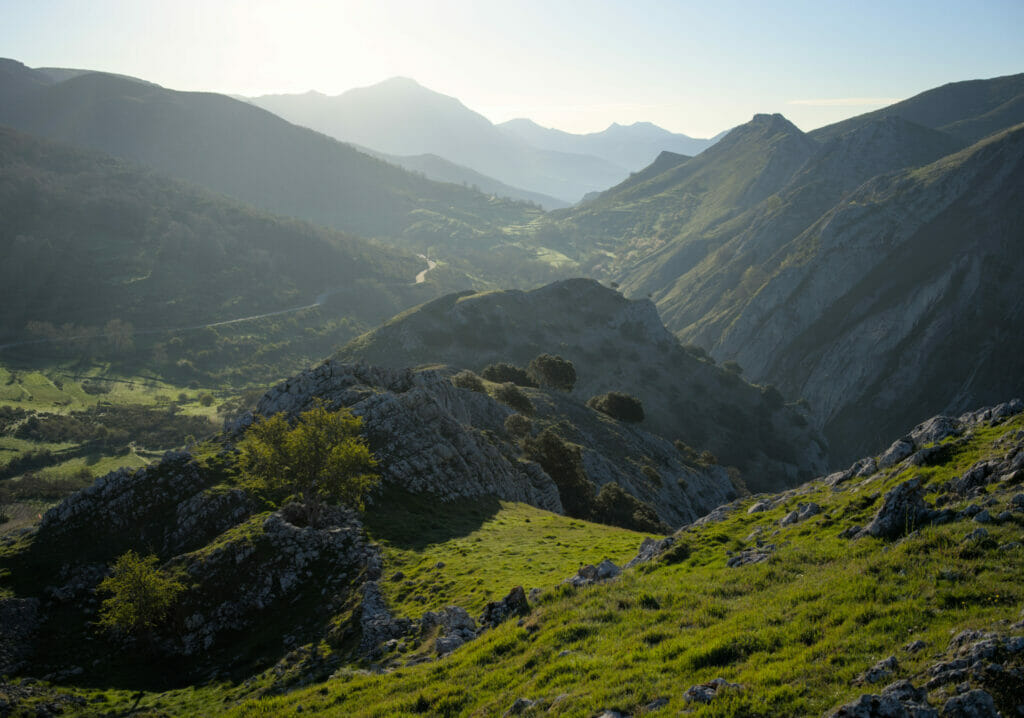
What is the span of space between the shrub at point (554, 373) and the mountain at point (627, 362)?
1555 inches

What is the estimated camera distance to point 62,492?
11250cm

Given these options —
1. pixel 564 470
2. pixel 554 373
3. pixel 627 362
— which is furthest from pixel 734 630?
pixel 627 362

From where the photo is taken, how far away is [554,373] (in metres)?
121

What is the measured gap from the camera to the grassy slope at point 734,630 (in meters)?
13.5

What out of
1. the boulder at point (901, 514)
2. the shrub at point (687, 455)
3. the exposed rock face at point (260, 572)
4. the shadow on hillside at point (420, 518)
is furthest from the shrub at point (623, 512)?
the shrub at point (687, 455)

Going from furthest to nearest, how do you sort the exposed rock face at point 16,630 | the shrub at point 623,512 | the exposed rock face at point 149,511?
the shrub at point 623,512
the exposed rock face at point 149,511
the exposed rock face at point 16,630

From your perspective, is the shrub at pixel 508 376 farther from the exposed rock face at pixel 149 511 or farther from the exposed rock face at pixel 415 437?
the exposed rock face at pixel 149 511

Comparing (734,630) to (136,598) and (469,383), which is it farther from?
(469,383)

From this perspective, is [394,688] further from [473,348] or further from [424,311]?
[424,311]

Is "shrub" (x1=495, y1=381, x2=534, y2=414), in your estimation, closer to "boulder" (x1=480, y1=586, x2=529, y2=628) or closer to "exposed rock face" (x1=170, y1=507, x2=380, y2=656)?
"exposed rock face" (x1=170, y1=507, x2=380, y2=656)

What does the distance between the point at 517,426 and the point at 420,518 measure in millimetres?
36032

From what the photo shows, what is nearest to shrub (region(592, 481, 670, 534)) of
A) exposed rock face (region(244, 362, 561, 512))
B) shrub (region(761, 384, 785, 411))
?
exposed rock face (region(244, 362, 561, 512))

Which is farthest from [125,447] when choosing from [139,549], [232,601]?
[232,601]

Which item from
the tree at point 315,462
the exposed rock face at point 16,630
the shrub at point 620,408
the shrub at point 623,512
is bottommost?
the shrub at point 623,512
